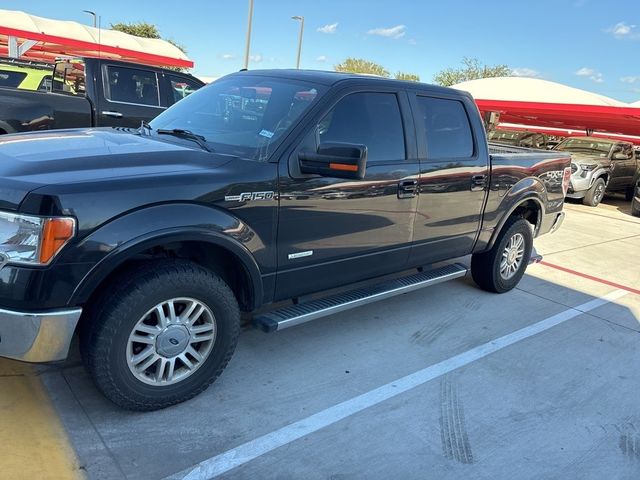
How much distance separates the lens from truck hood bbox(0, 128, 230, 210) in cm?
252

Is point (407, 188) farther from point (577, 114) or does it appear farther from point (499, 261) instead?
point (577, 114)

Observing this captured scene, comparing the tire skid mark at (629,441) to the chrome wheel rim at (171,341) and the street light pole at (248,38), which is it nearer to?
the chrome wheel rim at (171,341)

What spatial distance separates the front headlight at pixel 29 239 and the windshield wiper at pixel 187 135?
44.8 inches

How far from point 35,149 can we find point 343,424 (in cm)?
233

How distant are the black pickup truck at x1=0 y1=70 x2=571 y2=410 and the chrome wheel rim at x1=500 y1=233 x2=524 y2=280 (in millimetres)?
882

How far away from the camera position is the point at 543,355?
427cm

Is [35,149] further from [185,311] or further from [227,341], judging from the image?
[227,341]

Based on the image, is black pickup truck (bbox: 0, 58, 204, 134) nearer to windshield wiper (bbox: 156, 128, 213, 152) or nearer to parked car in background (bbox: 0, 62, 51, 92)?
parked car in background (bbox: 0, 62, 51, 92)

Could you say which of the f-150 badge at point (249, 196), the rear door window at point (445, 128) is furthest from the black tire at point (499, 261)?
the f-150 badge at point (249, 196)

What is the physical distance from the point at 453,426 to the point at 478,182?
2.30 m

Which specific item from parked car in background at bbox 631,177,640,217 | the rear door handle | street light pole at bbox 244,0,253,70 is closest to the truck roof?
the rear door handle

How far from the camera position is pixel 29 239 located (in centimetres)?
244

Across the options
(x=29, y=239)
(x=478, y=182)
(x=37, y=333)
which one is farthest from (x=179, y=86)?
(x=37, y=333)

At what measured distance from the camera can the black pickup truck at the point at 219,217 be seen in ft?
8.21
